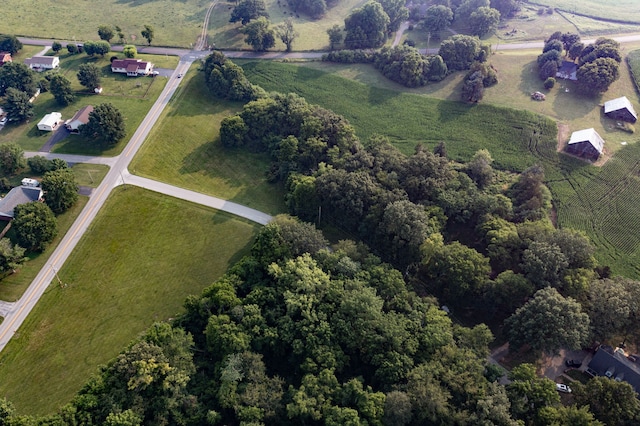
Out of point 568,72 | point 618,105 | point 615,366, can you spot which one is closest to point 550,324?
point 615,366

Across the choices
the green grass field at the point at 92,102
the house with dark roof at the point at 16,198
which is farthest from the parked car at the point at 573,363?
the green grass field at the point at 92,102

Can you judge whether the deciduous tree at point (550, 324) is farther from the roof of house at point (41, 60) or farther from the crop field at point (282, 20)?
the roof of house at point (41, 60)

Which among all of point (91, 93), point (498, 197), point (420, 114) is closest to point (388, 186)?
point (498, 197)

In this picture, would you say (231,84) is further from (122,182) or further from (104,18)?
(104,18)

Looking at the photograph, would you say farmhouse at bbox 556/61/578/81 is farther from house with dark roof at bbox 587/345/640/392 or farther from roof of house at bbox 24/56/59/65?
roof of house at bbox 24/56/59/65

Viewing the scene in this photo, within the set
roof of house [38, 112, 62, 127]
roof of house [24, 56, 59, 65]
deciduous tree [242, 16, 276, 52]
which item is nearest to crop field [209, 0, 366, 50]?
deciduous tree [242, 16, 276, 52]

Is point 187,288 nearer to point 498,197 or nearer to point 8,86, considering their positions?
point 498,197
